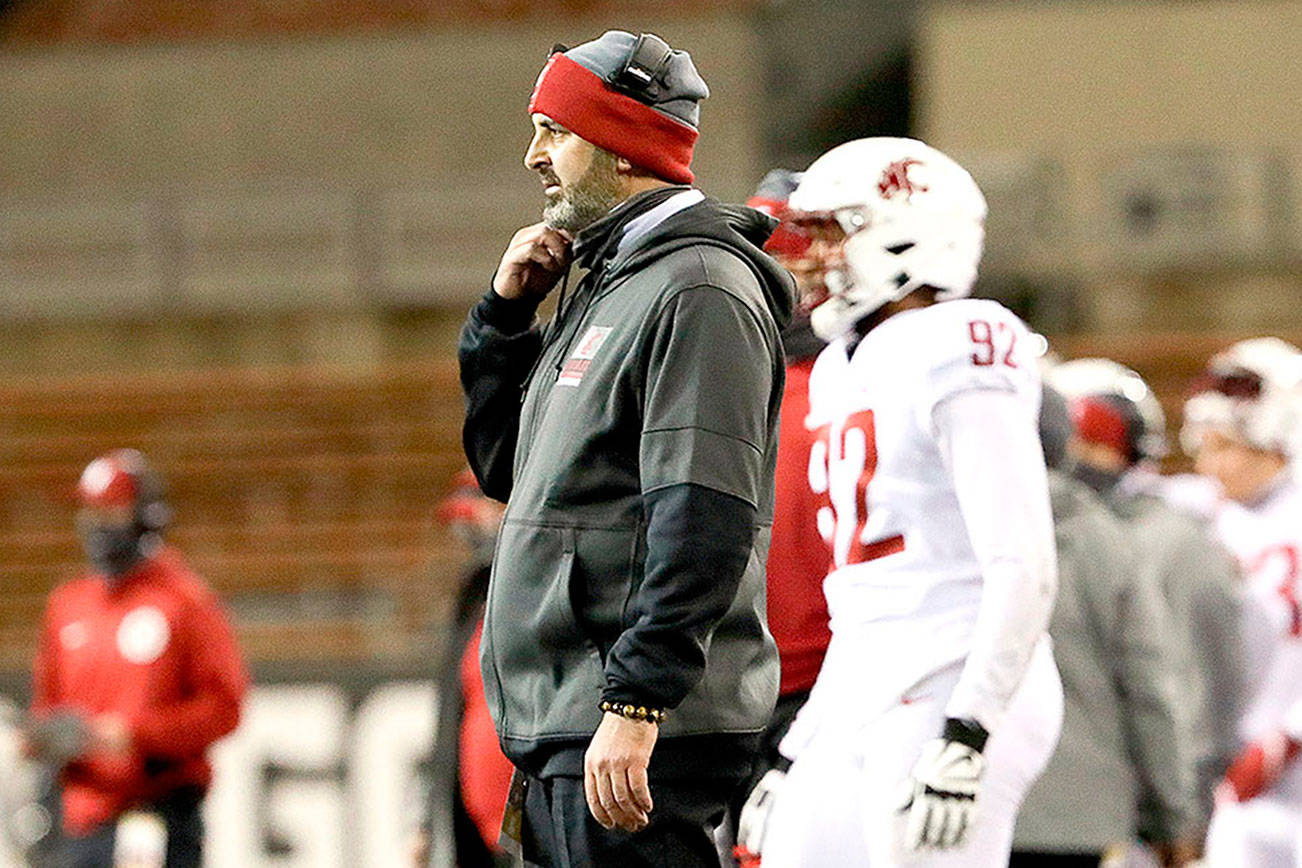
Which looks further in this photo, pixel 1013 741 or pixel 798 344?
pixel 798 344

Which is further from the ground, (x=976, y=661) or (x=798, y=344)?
(x=798, y=344)

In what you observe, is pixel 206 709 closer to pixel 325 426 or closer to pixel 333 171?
pixel 325 426

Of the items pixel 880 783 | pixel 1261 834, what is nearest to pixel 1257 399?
pixel 1261 834

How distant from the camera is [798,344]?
418 cm

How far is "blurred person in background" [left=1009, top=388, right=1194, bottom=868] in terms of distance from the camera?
4977 millimetres

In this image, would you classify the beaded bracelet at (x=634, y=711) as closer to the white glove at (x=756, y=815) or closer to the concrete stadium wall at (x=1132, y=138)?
the white glove at (x=756, y=815)

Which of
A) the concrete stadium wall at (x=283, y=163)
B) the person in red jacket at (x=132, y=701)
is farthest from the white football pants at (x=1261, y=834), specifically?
the concrete stadium wall at (x=283, y=163)

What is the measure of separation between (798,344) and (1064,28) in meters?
10.8

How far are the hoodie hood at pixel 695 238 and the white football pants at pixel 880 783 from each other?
0.74 metres

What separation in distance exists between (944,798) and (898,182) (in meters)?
1.12

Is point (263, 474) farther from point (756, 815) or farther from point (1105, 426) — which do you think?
point (756, 815)

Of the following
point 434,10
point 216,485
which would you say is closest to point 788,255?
point 216,485

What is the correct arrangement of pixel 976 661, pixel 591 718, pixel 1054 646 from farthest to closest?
pixel 1054 646
pixel 976 661
pixel 591 718

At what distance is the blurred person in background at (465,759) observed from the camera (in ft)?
17.9
